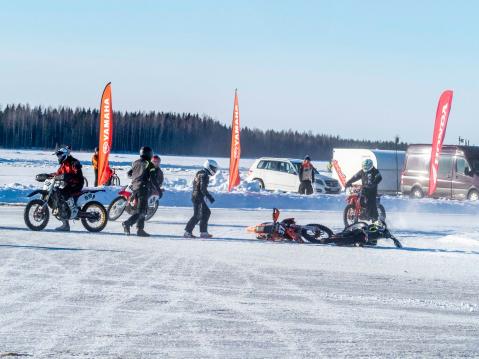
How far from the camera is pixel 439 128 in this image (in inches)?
994

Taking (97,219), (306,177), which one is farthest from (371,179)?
(306,177)

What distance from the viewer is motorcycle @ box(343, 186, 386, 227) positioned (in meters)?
18.4

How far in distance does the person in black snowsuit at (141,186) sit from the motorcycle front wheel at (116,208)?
2.22m

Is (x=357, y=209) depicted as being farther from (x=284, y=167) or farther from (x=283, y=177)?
(x=284, y=167)

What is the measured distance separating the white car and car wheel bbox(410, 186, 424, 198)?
3.28 metres

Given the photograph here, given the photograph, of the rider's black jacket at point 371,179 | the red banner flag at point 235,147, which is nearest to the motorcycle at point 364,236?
the rider's black jacket at point 371,179

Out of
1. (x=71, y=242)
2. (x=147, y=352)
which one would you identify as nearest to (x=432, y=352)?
(x=147, y=352)

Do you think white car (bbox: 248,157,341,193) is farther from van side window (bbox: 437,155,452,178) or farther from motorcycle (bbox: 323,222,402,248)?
motorcycle (bbox: 323,222,402,248)

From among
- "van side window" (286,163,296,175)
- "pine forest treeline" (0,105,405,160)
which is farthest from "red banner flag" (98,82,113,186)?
"pine forest treeline" (0,105,405,160)

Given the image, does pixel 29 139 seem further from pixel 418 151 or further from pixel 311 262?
pixel 311 262

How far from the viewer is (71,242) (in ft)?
45.5

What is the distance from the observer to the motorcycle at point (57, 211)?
15.4 meters

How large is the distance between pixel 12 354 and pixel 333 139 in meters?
180

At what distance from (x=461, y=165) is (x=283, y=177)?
7.45 metres
